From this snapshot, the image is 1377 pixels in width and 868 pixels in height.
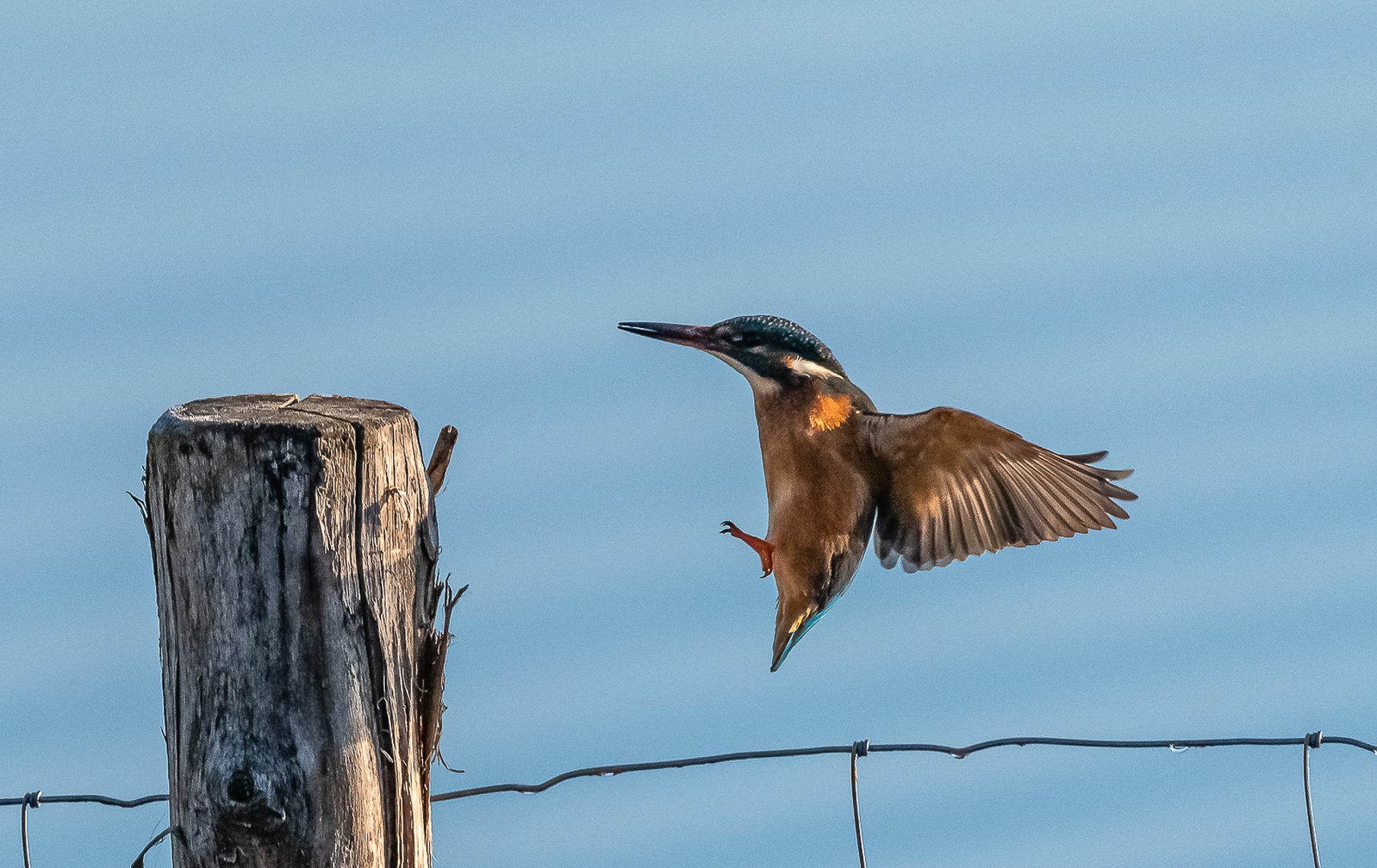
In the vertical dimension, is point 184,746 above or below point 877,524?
below

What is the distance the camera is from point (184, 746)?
1858 millimetres

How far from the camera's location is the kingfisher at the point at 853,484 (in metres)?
3.20

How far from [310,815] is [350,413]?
549 millimetres

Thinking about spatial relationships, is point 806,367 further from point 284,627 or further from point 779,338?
point 284,627

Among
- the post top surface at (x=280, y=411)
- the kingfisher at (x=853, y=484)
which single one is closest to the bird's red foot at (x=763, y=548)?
the kingfisher at (x=853, y=484)

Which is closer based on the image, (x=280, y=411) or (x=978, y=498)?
(x=280, y=411)

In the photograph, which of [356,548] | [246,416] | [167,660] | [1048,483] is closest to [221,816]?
[167,660]

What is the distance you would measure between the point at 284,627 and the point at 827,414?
1683 millimetres

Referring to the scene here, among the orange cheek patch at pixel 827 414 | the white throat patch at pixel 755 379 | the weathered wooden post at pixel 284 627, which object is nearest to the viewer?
the weathered wooden post at pixel 284 627

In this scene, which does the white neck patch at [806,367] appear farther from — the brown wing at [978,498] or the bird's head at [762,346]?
the brown wing at [978,498]

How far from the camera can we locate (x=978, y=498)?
336cm

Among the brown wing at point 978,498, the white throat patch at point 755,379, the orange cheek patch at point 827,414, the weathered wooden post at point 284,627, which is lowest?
the weathered wooden post at point 284,627

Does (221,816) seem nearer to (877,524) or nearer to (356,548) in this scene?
(356,548)

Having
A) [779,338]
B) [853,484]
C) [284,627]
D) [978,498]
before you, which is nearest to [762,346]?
[779,338]
